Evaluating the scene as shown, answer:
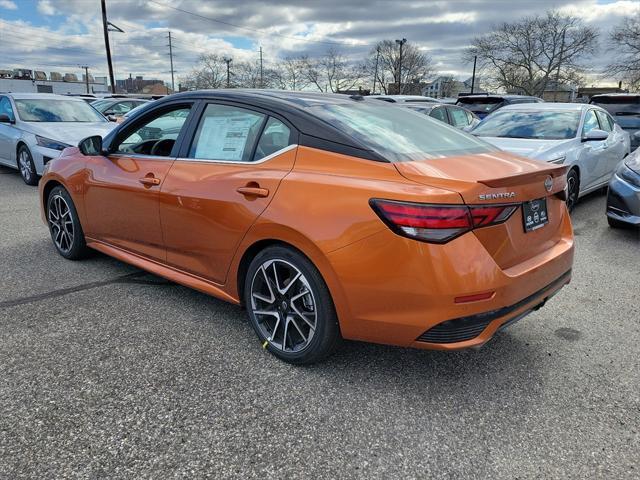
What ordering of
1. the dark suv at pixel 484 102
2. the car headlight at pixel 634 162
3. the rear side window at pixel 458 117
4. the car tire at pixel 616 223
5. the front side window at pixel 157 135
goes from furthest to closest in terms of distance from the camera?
the dark suv at pixel 484 102 < the rear side window at pixel 458 117 < the car tire at pixel 616 223 < the car headlight at pixel 634 162 < the front side window at pixel 157 135

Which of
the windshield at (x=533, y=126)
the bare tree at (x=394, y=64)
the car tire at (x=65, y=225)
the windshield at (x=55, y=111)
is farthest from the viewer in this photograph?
the bare tree at (x=394, y=64)

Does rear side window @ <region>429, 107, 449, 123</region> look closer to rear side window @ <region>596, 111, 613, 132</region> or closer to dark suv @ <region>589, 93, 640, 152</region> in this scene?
rear side window @ <region>596, 111, 613, 132</region>

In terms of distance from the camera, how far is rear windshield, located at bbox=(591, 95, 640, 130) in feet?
39.4

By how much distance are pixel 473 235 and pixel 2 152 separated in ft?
33.5

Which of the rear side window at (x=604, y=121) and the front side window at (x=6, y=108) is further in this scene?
the front side window at (x=6, y=108)

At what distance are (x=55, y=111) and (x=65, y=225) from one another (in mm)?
6049

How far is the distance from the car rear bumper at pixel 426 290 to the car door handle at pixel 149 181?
1.60 meters

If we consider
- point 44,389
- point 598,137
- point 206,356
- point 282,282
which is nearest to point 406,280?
point 282,282

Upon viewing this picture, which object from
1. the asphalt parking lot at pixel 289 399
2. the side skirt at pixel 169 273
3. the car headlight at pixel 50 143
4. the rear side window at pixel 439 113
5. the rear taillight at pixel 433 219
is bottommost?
the asphalt parking lot at pixel 289 399

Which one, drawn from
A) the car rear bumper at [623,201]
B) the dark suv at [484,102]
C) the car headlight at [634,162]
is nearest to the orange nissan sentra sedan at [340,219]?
the car rear bumper at [623,201]

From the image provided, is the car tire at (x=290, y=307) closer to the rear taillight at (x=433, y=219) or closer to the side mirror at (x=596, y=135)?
the rear taillight at (x=433, y=219)

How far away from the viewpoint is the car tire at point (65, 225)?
4.42 m

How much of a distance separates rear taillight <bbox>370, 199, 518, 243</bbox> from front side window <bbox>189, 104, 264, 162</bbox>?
40.4 inches

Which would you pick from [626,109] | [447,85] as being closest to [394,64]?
[447,85]
